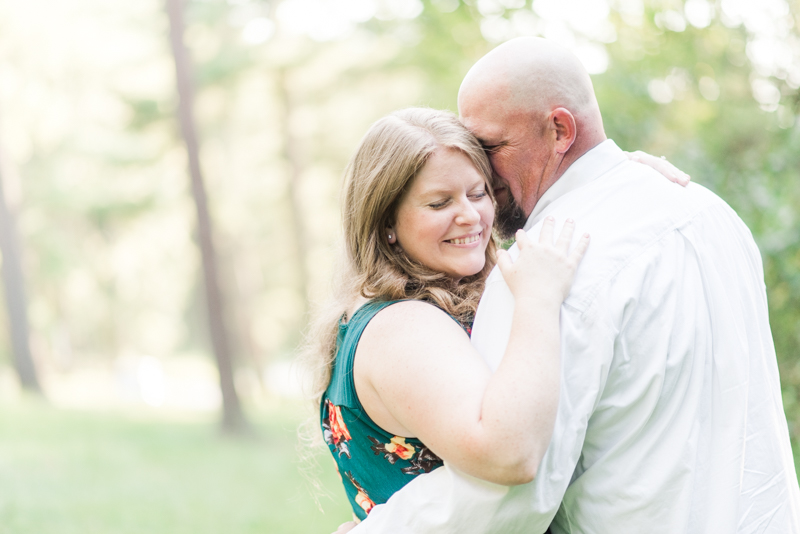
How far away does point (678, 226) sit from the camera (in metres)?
1.74

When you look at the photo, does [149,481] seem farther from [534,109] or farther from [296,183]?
[296,183]

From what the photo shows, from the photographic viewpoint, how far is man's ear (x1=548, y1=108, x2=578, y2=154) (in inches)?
76.0

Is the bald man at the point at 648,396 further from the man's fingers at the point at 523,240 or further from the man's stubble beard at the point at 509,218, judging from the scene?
the man's stubble beard at the point at 509,218

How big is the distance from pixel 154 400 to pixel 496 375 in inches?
850

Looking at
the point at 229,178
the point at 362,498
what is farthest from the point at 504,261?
the point at 229,178

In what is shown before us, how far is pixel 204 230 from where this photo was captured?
11.5 metres

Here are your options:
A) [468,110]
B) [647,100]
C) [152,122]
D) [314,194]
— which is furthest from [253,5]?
[468,110]

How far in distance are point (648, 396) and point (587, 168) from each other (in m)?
0.64

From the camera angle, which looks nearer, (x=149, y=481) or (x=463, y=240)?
(x=463, y=240)

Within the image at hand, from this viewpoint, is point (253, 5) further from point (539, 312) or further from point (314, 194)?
point (539, 312)

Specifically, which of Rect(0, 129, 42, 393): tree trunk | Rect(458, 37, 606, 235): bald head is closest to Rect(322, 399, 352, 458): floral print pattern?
Rect(458, 37, 606, 235): bald head

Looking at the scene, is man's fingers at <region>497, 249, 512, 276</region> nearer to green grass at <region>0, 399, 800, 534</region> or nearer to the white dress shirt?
the white dress shirt

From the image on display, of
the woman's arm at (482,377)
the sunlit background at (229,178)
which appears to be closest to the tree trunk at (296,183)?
the sunlit background at (229,178)

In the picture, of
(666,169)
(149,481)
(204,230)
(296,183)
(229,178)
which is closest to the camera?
(666,169)
